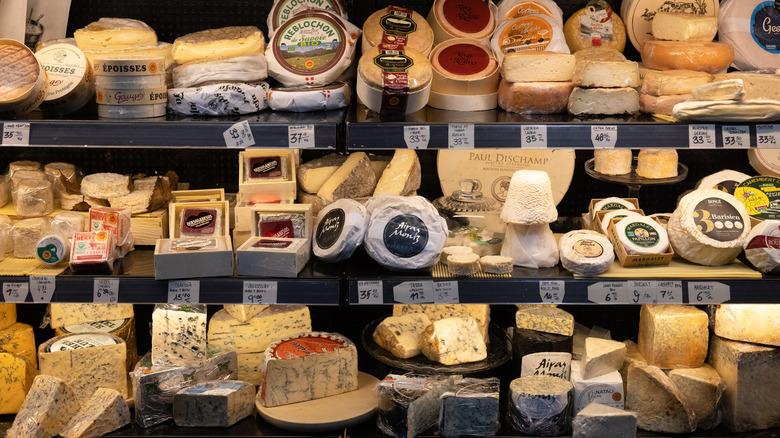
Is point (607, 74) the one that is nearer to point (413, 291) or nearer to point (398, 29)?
point (398, 29)

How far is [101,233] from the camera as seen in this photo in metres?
2.43

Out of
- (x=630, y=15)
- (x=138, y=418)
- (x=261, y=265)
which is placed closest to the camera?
(x=261, y=265)

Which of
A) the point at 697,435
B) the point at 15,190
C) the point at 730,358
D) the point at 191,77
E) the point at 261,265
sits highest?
the point at 191,77

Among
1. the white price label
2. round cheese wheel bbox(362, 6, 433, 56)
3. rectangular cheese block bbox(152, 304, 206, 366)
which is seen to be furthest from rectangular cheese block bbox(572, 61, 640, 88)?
rectangular cheese block bbox(152, 304, 206, 366)

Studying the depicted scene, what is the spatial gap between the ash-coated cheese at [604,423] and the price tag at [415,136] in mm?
955

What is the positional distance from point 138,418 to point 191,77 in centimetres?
109

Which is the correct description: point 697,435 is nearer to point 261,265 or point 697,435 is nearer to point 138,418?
point 261,265

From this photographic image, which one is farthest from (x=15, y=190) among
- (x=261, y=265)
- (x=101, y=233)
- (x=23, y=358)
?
(x=261, y=265)

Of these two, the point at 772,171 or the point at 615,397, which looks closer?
the point at 615,397

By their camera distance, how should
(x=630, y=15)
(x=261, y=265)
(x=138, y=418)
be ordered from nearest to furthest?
(x=261, y=265), (x=138, y=418), (x=630, y=15)

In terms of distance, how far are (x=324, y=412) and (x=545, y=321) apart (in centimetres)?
78

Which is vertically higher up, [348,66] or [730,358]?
[348,66]

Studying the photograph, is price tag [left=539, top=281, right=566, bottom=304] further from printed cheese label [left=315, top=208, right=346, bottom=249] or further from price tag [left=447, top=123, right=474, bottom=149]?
printed cheese label [left=315, top=208, right=346, bottom=249]

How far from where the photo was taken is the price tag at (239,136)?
7.36ft
